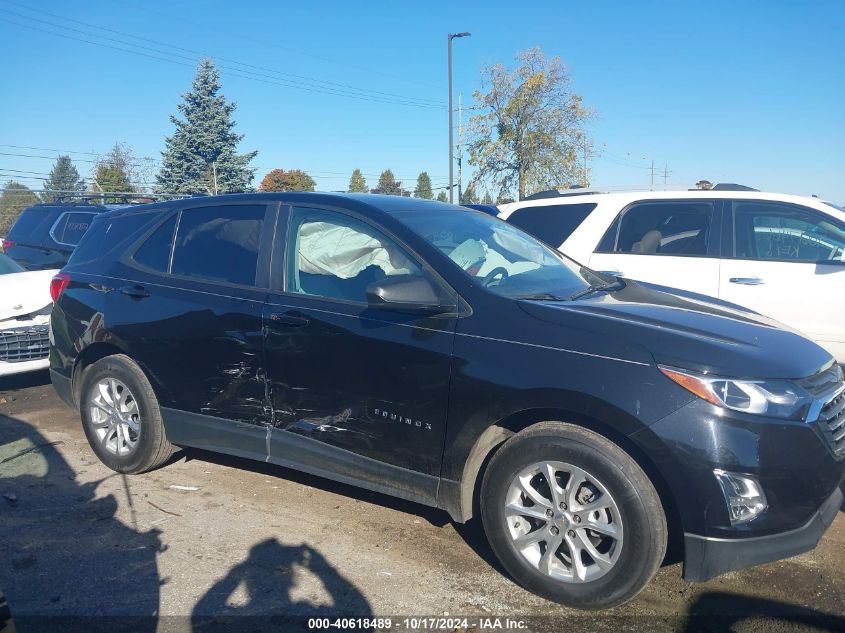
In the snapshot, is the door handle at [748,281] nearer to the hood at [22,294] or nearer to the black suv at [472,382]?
the black suv at [472,382]

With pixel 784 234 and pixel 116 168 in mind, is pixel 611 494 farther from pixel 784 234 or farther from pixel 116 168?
pixel 116 168

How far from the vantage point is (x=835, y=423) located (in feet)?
9.90

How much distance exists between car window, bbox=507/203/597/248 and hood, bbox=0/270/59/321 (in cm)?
458

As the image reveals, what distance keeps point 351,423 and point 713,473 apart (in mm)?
1782

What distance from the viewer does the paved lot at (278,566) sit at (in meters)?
3.07

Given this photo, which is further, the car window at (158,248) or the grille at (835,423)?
the car window at (158,248)

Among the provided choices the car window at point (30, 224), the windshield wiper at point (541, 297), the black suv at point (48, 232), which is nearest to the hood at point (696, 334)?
the windshield wiper at point (541, 297)

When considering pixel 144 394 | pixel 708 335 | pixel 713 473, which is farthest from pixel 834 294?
pixel 144 394

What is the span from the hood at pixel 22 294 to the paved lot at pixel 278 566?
2.12 m

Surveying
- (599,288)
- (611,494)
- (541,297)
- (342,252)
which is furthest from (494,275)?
(611,494)

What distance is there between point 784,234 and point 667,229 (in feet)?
3.08

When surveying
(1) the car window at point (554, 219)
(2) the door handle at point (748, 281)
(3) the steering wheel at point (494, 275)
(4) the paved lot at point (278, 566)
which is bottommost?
(4) the paved lot at point (278, 566)

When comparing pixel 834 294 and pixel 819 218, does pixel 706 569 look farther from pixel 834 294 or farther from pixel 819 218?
pixel 819 218

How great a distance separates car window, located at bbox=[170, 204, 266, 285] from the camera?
4203mm
